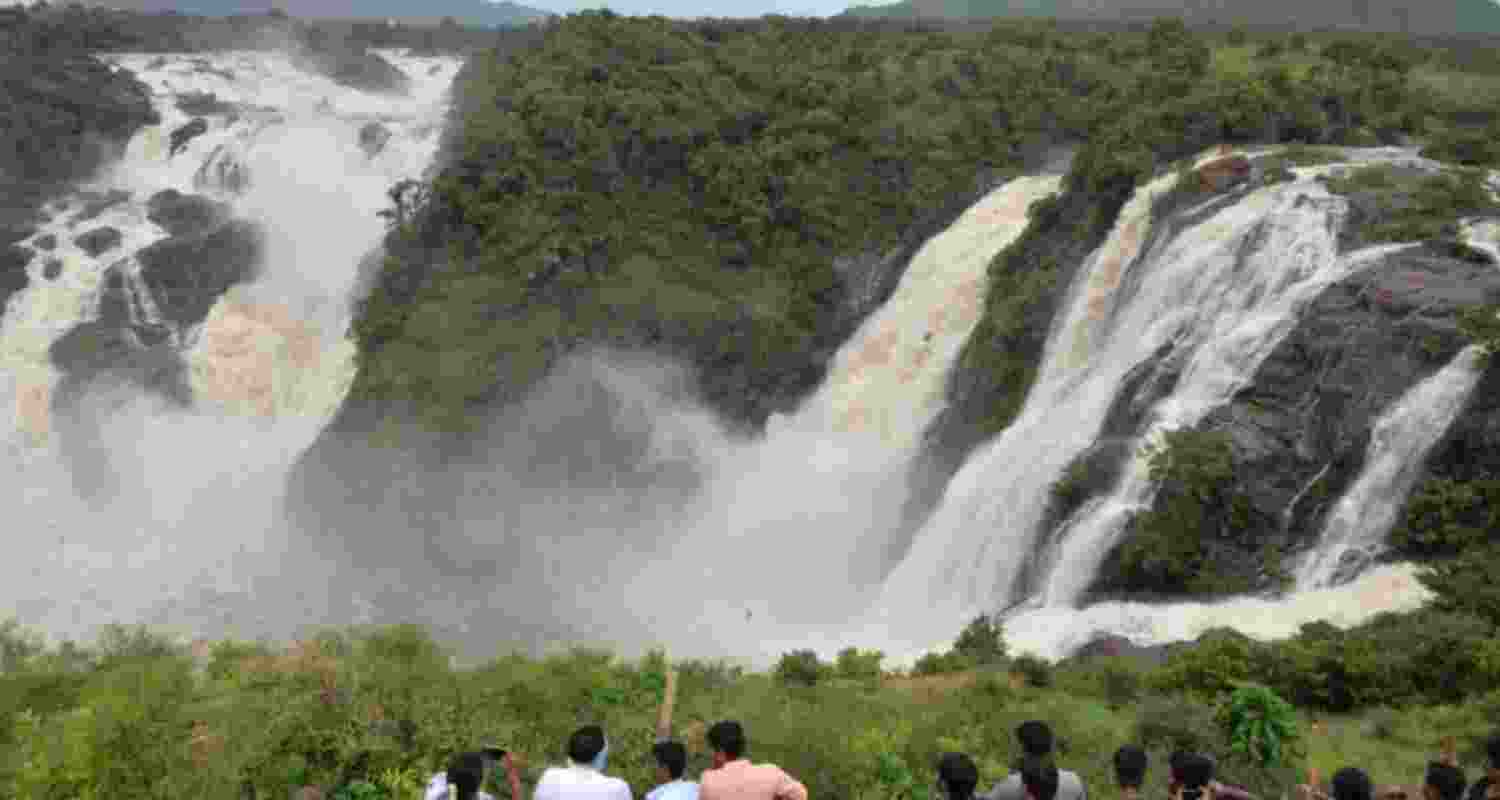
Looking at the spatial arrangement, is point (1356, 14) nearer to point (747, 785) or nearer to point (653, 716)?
point (653, 716)

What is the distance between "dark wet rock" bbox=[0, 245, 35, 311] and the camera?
119ft

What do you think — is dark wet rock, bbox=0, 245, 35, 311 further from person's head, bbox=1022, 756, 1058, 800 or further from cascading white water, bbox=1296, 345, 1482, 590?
person's head, bbox=1022, 756, 1058, 800

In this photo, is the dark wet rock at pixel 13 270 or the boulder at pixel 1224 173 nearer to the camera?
the boulder at pixel 1224 173

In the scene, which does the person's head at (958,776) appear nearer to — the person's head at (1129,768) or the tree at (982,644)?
the person's head at (1129,768)

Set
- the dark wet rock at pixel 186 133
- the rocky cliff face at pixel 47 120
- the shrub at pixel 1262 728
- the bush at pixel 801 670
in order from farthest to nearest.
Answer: the dark wet rock at pixel 186 133 → the rocky cliff face at pixel 47 120 → the bush at pixel 801 670 → the shrub at pixel 1262 728

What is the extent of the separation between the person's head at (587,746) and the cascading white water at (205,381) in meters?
21.7

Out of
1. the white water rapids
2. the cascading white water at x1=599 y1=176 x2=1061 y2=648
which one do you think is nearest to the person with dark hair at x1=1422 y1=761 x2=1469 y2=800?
the white water rapids

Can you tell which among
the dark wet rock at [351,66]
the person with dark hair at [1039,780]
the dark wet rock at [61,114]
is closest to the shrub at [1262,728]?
the person with dark hair at [1039,780]

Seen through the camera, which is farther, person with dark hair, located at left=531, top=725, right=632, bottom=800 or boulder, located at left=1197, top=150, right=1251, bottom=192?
boulder, located at left=1197, top=150, right=1251, bottom=192

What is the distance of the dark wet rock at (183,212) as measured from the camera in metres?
39.1

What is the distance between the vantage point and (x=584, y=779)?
6625 mm

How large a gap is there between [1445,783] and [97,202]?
41883 millimetres

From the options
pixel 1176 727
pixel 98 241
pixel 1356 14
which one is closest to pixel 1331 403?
pixel 1176 727

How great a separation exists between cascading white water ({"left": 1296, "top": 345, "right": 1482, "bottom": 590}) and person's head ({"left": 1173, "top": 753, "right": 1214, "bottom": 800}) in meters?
10.6
